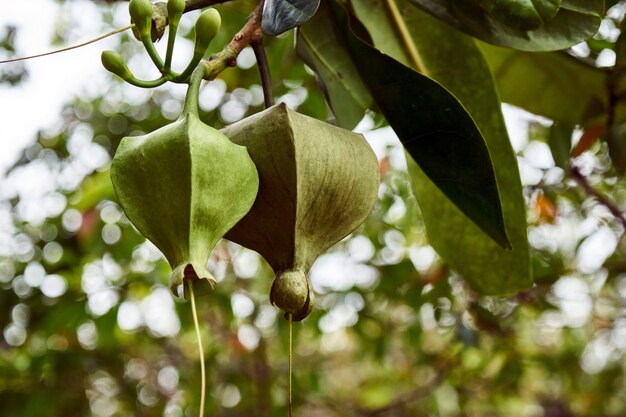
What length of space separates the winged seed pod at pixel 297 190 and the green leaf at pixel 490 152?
0.25 metres

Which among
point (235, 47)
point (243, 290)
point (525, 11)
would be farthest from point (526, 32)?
point (243, 290)

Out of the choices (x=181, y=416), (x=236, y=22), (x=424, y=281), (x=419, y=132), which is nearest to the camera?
(x=419, y=132)

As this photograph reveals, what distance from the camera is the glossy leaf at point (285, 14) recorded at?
51cm

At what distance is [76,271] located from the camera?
5.03 ft

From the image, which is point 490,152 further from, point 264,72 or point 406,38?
point 264,72

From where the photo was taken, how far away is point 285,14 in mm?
522

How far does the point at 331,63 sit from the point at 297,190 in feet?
0.81

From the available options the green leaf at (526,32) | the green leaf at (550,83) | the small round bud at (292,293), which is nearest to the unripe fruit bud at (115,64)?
the small round bud at (292,293)

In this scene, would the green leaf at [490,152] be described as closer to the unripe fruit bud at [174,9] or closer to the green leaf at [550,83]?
the green leaf at [550,83]

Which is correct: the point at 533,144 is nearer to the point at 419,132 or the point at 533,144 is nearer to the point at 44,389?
the point at 44,389

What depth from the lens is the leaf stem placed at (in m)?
0.76

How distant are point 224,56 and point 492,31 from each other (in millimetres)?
261

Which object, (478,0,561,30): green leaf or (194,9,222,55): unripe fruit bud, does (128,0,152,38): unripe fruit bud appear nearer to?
(194,9,222,55): unripe fruit bud

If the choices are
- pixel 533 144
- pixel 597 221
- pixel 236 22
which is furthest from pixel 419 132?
pixel 533 144
